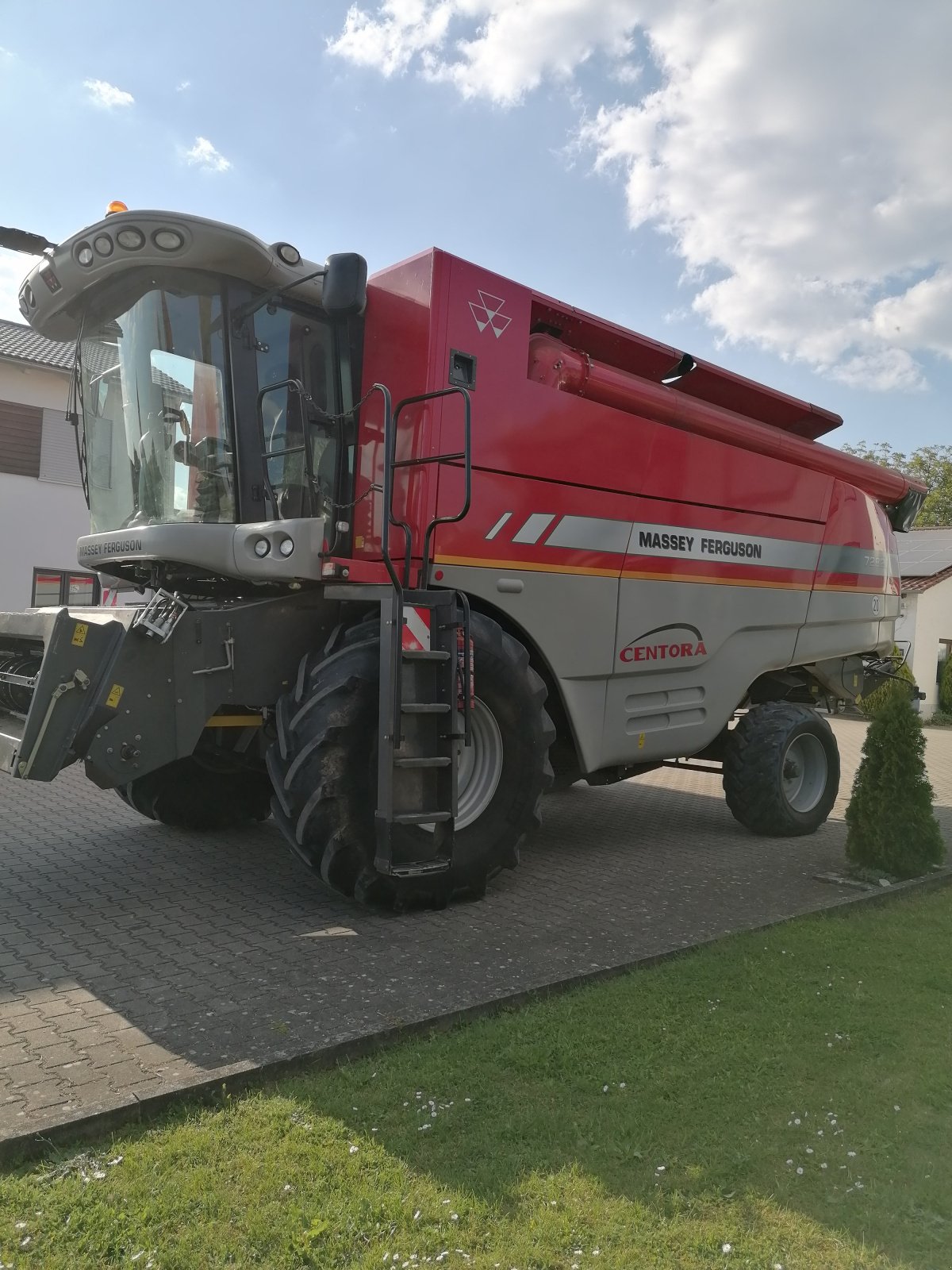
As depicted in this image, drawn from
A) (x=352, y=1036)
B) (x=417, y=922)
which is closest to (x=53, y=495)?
(x=417, y=922)

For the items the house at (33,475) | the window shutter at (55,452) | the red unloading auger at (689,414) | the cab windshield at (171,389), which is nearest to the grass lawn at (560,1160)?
the cab windshield at (171,389)

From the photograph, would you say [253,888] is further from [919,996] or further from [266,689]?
[919,996]

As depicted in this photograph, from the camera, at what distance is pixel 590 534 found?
586 cm

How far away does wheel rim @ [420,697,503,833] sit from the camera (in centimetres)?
523

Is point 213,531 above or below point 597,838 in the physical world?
above

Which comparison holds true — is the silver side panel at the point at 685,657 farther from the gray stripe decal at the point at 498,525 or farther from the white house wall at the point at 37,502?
the white house wall at the point at 37,502

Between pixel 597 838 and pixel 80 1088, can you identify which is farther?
pixel 597 838

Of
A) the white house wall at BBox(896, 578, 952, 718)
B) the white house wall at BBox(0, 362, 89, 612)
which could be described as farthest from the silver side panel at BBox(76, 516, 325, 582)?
the white house wall at BBox(896, 578, 952, 718)

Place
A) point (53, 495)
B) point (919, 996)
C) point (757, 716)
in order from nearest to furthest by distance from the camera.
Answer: point (919, 996) → point (757, 716) → point (53, 495)

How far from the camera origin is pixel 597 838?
287 inches

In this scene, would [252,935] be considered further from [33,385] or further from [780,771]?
[33,385]

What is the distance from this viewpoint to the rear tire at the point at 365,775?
4.62 metres

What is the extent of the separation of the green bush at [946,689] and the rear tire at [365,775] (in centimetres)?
2067

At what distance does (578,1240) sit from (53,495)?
1519 cm
